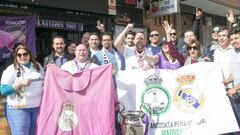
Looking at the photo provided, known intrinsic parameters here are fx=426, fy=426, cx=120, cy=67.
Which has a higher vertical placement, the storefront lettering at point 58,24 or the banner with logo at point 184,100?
the storefront lettering at point 58,24

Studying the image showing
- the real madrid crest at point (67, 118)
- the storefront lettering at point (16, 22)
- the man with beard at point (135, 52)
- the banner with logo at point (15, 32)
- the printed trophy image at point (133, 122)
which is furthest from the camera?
the storefront lettering at point (16, 22)

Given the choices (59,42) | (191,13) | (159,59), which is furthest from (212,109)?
(191,13)

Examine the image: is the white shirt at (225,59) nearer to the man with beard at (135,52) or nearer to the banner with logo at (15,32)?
the man with beard at (135,52)

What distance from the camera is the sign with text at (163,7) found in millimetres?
13773

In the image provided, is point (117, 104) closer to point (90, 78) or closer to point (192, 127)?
point (90, 78)

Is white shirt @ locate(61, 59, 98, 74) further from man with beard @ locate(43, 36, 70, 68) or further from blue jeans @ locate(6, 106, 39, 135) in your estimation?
blue jeans @ locate(6, 106, 39, 135)

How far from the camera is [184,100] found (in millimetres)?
6805

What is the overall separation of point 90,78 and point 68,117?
0.67m

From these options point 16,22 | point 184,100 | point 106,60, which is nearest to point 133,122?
point 184,100

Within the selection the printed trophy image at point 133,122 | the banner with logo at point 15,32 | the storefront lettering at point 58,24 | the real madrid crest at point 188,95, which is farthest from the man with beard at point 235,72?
the storefront lettering at point 58,24

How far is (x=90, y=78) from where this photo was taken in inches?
254

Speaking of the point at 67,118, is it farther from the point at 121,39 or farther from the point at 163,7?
the point at 163,7

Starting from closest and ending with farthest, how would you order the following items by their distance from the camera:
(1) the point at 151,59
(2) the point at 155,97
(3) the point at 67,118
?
(3) the point at 67,118, (2) the point at 155,97, (1) the point at 151,59

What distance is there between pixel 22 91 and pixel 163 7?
28.7 feet
